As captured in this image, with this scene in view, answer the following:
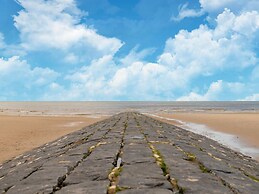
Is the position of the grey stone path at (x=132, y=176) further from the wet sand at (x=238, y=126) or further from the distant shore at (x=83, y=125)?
the wet sand at (x=238, y=126)

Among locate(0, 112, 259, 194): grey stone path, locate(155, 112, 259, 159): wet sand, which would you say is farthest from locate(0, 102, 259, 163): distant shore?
locate(0, 112, 259, 194): grey stone path

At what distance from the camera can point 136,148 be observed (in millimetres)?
6531

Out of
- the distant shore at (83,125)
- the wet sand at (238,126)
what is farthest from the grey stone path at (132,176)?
the wet sand at (238,126)

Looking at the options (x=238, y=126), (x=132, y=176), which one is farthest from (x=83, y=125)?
(x=132, y=176)

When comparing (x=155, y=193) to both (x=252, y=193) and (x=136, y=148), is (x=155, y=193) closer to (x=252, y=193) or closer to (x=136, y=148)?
(x=252, y=193)

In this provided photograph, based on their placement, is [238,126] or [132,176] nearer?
[132,176]

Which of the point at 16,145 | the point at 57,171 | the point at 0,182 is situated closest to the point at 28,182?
the point at 57,171

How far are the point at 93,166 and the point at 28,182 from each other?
1013 millimetres

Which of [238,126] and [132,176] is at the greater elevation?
[132,176]

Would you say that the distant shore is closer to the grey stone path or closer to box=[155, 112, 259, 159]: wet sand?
box=[155, 112, 259, 159]: wet sand

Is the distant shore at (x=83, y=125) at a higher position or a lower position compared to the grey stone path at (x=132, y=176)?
lower

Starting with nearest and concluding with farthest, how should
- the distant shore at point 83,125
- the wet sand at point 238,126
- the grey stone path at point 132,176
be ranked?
the grey stone path at point 132,176
the distant shore at point 83,125
the wet sand at point 238,126

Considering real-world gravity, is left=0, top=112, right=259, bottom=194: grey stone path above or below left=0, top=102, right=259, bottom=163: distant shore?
above

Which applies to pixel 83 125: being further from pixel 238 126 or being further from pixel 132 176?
pixel 132 176
